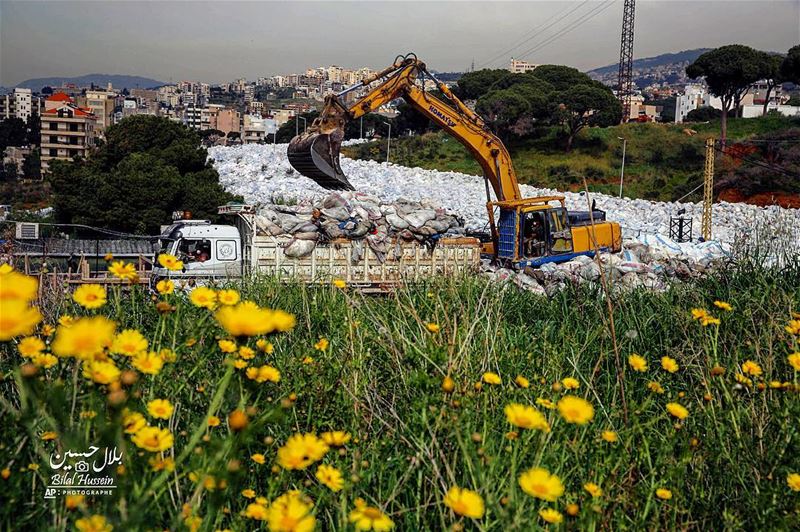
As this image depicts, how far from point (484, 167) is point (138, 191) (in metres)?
13.7

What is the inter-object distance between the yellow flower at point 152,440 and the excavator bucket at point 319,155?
10750mm

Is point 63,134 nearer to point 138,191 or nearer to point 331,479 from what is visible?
point 138,191

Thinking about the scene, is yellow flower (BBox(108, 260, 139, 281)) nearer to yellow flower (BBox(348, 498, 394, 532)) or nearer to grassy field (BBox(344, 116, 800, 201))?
yellow flower (BBox(348, 498, 394, 532))

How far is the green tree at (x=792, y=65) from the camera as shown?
139ft

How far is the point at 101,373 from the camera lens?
1.68 metres

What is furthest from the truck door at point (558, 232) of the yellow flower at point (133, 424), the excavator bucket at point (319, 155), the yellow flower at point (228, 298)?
the yellow flower at point (133, 424)

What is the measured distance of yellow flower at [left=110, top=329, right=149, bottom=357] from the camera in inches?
69.5

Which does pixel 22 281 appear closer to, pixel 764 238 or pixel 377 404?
pixel 377 404

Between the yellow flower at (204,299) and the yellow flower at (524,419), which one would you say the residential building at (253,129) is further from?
the yellow flower at (524,419)

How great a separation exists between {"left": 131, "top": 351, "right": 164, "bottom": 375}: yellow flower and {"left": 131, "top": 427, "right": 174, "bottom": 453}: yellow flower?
0.47 feet

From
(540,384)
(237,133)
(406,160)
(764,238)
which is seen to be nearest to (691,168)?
(406,160)

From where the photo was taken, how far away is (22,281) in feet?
4.35

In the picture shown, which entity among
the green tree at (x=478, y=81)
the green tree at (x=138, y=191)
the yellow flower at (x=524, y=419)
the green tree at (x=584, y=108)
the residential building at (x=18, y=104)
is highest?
the residential building at (x=18, y=104)

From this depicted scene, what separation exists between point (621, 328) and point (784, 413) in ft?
8.14
